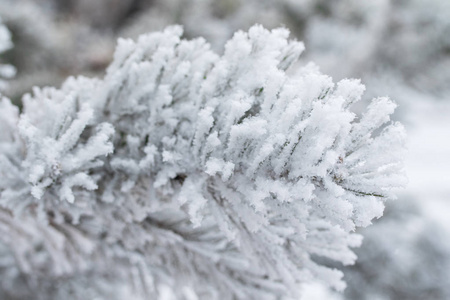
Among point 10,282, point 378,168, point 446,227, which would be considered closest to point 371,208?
point 378,168

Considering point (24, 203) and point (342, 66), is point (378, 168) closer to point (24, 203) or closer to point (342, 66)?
point (24, 203)

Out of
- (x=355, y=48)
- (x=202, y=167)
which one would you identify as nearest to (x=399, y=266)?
(x=355, y=48)

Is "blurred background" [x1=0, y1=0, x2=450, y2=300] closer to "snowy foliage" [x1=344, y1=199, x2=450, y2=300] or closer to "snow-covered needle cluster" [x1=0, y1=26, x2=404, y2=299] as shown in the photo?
"snowy foliage" [x1=344, y1=199, x2=450, y2=300]

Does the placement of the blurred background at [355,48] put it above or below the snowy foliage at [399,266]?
above

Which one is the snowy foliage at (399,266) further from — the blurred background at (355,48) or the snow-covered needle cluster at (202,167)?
the snow-covered needle cluster at (202,167)

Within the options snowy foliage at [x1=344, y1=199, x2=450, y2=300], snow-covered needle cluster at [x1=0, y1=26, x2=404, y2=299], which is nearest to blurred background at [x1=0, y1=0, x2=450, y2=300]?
snowy foliage at [x1=344, y1=199, x2=450, y2=300]

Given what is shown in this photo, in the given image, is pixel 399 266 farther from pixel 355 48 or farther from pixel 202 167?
pixel 202 167

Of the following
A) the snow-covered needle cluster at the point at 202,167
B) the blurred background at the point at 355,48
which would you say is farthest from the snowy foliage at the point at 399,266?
the snow-covered needle cluster at the point at 202,167
